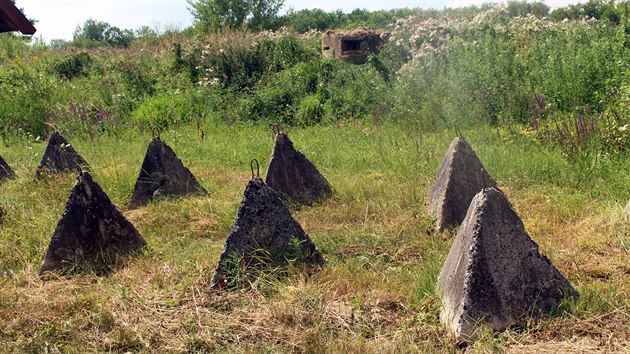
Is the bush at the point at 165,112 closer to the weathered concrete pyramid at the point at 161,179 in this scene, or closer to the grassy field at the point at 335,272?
the grassy field at the point at 335,272

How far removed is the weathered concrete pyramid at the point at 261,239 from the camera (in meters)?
4.39

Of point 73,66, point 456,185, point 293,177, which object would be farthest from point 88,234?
point 73,66

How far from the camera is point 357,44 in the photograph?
1634 centimetres

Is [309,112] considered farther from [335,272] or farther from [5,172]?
[335,272]

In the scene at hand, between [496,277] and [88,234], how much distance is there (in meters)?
3.24

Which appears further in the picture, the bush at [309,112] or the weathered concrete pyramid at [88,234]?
the bush at [309,112]

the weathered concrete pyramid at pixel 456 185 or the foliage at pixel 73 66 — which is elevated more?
the foliage at pixel 73 66

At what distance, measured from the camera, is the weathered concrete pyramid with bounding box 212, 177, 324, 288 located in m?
4.39

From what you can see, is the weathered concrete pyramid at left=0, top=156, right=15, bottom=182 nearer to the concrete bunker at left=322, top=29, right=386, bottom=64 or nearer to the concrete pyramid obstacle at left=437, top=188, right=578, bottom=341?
the concrete pyramid obstacle at left=437, top=188, right=578, bottom=341

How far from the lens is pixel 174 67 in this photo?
1723 cm

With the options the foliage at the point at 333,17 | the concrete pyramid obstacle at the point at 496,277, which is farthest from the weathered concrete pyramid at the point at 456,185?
the foliage at the point at 333,17

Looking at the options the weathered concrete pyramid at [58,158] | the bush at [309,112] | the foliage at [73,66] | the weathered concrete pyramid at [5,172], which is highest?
the foliage at [73,66]

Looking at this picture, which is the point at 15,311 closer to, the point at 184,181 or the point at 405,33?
the point at 184,181

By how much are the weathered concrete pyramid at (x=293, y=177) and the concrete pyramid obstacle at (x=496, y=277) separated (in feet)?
9.44
